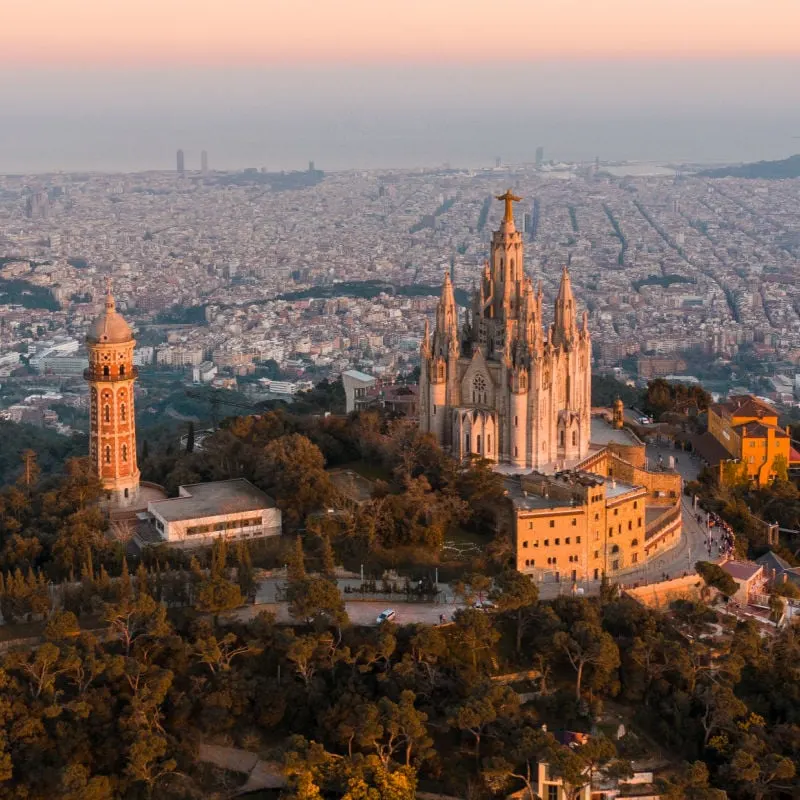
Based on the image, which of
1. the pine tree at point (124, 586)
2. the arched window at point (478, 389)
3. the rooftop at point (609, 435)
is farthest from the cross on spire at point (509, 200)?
the pine tree at point (124, 586)

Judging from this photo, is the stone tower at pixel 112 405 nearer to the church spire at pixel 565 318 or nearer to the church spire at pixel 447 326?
the church spire at pixel 447 326

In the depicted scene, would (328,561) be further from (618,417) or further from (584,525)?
(618,417)

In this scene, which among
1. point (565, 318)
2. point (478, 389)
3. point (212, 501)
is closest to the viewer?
point (212, 501)

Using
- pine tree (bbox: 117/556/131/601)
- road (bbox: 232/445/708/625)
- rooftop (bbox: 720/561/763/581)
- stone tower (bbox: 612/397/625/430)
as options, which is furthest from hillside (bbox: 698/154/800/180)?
pine tree (bbox: 117/556/131/601)

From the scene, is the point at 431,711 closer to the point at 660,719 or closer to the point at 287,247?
the point at 660,719

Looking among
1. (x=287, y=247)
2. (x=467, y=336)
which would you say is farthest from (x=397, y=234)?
(x=467, y=336)

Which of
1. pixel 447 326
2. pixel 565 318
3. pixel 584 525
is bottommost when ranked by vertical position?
pixel 584 525

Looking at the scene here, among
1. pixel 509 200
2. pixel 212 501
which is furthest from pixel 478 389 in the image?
pixel 212 501

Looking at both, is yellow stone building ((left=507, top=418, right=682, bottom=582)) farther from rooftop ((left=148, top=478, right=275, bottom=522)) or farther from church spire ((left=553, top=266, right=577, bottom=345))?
rooftop ((left=148, top=478, right=275, bottom=522))
